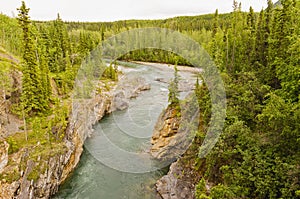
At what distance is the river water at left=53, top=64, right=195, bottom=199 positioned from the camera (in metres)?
22.0

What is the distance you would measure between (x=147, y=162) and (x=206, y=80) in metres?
10.9

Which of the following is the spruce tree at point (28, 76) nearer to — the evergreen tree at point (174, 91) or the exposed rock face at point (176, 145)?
the exposed rock face at point (176, 145)

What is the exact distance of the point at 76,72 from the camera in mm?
46250

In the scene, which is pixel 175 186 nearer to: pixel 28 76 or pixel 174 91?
pixel 174 91

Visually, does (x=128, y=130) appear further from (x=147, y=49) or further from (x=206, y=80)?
(x=147, y=49)

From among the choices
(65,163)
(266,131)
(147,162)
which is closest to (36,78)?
(65,163)

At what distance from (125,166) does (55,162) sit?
7174 millimetres

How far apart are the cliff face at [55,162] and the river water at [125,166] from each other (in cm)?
101

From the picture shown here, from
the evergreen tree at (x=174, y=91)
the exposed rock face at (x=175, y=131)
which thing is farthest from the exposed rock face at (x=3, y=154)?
the evergreen tree at (x=174, y=91)

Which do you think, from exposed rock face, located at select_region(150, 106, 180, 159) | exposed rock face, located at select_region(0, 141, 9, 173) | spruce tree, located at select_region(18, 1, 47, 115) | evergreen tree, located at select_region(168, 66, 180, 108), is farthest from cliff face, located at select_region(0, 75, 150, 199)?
evergreen tree, located at select_region(168, 66, 180, 108)

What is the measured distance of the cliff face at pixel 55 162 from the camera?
18.7 metres

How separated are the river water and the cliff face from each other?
101 cm

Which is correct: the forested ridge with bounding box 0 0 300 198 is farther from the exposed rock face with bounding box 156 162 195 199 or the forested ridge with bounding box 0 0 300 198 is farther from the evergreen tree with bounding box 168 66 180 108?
the evergreen tree with bounding box 168 66 180 108

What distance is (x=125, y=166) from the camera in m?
25.7
